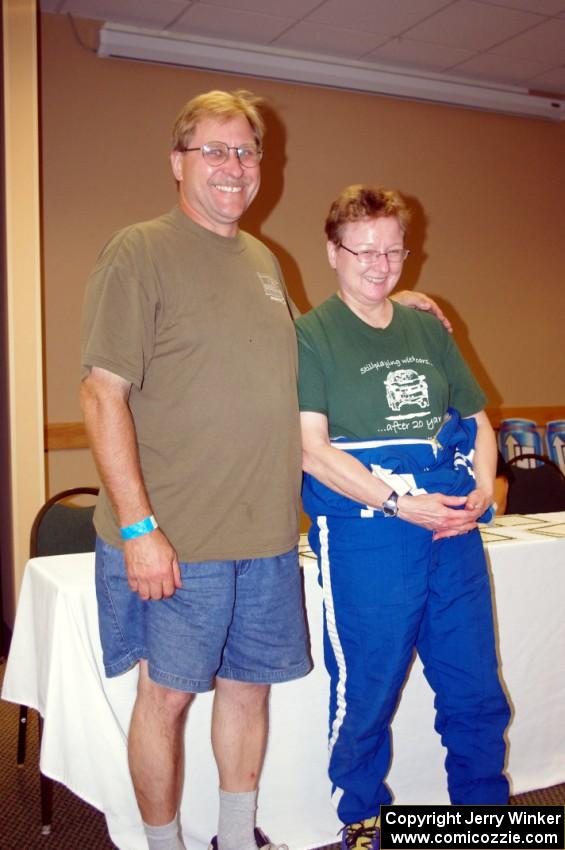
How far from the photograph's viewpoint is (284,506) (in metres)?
1.67

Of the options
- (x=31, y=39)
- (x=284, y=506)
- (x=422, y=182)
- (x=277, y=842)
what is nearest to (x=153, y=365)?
(x=284, y=506)

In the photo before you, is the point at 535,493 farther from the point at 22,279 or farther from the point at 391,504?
the point at 22,279

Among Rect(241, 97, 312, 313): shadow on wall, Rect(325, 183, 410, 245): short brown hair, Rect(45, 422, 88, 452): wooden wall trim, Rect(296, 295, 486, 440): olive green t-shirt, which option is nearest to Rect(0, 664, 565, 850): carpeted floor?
Rect(296, 295, 486, 440): olive green t-shirt

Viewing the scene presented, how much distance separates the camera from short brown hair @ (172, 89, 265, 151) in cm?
167

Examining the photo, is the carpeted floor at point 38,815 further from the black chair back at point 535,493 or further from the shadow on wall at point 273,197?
the shadow on wall at point 273,197

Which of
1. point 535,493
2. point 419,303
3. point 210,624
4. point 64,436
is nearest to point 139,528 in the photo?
point 210,624

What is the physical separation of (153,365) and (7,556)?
2486 mm

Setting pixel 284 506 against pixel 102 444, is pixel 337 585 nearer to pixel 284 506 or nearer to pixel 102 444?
pixel 284 506

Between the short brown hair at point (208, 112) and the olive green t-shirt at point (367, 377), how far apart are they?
44 centimetres

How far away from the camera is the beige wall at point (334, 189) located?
164 inches

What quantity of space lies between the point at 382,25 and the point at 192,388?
343cm

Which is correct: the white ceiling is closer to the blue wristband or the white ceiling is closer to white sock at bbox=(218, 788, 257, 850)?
the blue wristband

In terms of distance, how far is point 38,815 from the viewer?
7.10 ft

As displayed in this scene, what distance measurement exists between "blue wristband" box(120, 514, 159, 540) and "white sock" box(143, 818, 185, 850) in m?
0.60
